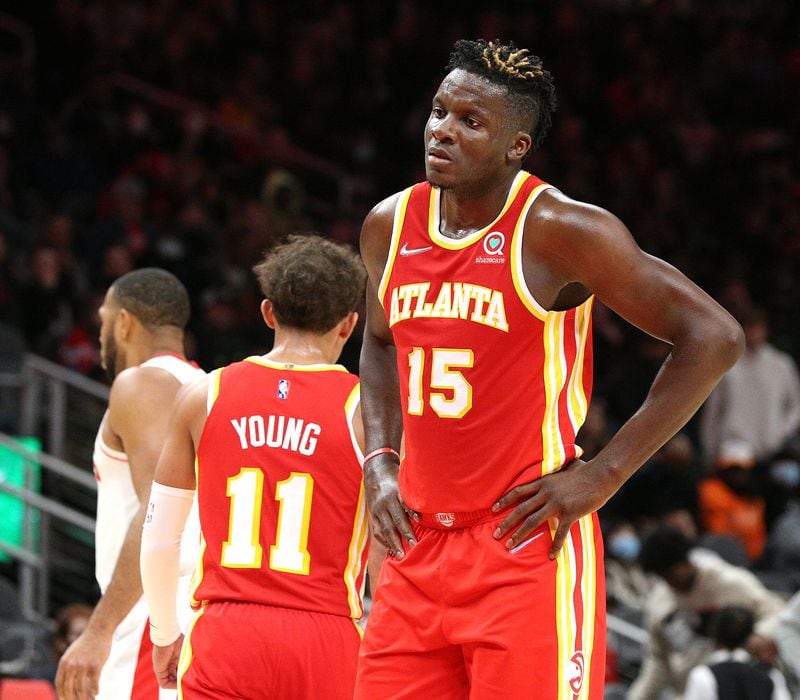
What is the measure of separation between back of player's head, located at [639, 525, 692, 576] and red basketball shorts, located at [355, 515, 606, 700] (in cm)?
521

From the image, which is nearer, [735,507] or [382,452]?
[382,452]

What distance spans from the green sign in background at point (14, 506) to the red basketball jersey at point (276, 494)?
5.58 meters

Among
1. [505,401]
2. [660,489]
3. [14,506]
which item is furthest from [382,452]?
[660,489]

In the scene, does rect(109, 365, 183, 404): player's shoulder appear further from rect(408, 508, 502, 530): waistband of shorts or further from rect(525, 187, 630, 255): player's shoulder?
rect(525, 187, 630, 255): player's shoulder

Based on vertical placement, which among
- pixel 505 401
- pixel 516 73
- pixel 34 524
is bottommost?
pixel 34 524

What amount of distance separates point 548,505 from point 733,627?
449 cm

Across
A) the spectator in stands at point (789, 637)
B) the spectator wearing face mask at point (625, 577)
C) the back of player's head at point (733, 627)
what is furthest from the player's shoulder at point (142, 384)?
the spectator wearing face mask at point (625, 577)

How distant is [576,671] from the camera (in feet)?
11.3

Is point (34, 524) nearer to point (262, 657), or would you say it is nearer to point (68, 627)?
point (68, 627)

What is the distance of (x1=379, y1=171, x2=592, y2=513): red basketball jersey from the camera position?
3529 mm

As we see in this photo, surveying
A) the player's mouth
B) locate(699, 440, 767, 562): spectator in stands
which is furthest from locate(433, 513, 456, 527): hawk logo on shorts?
locate(699, 440, 767, 562): spectator in stands

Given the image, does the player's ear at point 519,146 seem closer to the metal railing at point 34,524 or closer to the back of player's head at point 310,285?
the back of player's head at point 310,285

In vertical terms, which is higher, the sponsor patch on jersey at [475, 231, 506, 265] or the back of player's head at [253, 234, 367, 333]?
the sponsor patch on jersey at [475, 231, 506, 265]

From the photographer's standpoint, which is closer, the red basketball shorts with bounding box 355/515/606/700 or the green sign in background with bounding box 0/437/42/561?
the red basketball shorts with bounding box 355/515/606/700
